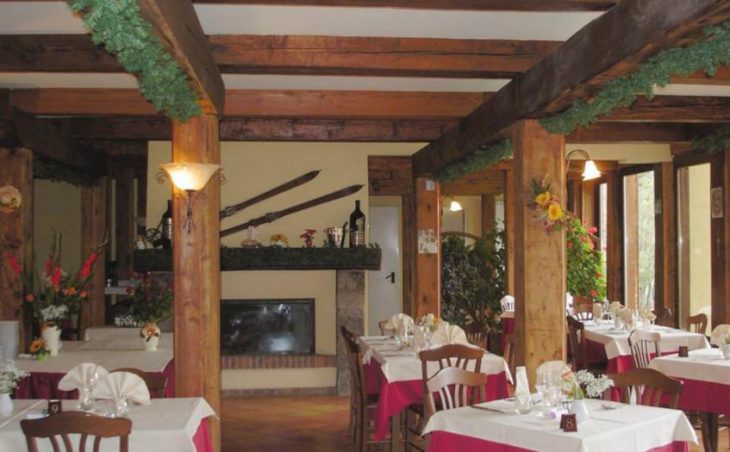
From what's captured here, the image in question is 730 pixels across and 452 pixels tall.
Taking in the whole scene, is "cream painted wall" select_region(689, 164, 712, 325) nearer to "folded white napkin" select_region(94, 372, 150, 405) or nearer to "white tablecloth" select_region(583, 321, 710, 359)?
"white tablecloth" select_region(583, 321, 710, 359)

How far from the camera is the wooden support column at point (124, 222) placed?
37.4ft

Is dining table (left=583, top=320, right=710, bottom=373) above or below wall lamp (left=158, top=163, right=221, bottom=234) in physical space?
below

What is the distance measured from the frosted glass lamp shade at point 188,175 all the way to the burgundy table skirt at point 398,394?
197 centimetres

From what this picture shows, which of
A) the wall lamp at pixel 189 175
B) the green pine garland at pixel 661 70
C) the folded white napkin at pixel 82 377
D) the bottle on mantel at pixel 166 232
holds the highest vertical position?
the green pine garland at pixel 661 70

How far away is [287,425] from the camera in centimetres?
733

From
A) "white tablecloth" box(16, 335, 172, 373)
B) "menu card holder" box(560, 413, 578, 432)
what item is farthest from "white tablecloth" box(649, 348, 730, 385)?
"white tablecloth" box(16, 335, 172, 373)

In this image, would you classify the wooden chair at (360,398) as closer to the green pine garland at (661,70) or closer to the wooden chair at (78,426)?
the green pine garland at (661,70)

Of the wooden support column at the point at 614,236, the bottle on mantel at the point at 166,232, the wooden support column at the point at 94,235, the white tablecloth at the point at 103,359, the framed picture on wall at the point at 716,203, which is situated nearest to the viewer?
the white tablecloth at the point at 103,359

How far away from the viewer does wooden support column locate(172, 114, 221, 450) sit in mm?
5031

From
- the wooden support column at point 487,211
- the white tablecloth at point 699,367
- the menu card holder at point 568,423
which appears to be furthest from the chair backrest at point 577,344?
the wooden support column at point 487,211

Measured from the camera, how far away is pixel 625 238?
37.1 ft

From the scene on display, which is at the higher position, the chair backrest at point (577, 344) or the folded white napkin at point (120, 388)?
the folded white napkin at point (120, 388)

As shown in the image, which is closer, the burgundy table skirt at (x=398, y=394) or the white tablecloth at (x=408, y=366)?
the burgundy table skirt at (x=398, y=394)

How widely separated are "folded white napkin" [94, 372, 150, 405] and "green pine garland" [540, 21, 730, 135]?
115 inches
